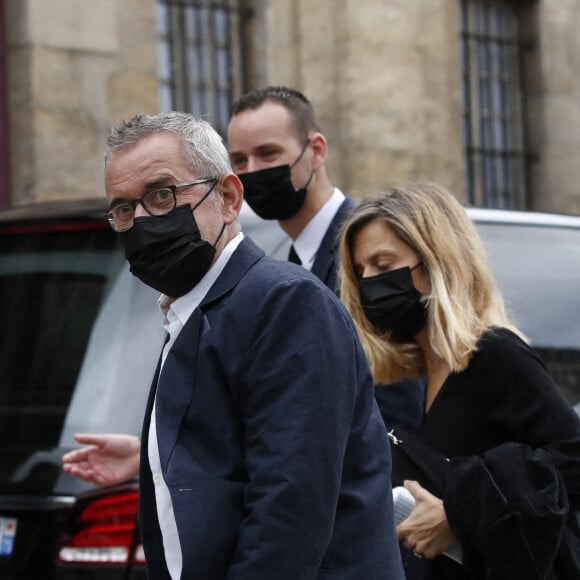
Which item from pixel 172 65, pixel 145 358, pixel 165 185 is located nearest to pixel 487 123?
pixel 172 65

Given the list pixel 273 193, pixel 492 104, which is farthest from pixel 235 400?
pixel 492 104

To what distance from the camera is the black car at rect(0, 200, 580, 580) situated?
3.88m

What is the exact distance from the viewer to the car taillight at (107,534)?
3824 mm

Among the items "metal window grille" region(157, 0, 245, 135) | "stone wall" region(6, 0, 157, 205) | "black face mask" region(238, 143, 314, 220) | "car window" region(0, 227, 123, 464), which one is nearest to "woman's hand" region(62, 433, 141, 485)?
"car window" region(0, 227, 123, 464)

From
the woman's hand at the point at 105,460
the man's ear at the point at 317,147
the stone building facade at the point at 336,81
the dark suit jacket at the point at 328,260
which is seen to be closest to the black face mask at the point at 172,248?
the woman's hand at the point at 105,460

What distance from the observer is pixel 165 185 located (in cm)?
267

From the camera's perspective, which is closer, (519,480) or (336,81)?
(519,480)

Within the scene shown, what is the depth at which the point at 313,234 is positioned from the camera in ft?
14.4

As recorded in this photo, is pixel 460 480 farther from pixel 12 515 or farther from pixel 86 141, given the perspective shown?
pixel 86 141

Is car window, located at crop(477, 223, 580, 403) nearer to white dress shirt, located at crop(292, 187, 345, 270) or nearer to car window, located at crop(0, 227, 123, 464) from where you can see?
white dress shirt, located at crop(292, 187, 345, 270)

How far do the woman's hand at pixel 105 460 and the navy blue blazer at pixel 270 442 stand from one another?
1.04 metres

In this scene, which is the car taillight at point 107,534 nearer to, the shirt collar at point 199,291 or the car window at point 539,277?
the shirt collar at point 199,291

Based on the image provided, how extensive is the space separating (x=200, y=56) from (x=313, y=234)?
749 cm

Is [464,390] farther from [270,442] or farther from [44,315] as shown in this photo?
[44,315]
